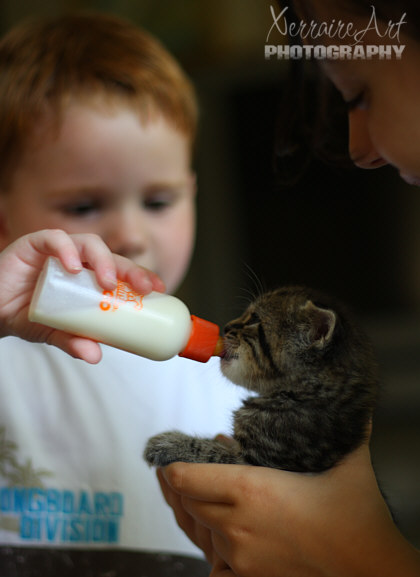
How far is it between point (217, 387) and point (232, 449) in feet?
1.13

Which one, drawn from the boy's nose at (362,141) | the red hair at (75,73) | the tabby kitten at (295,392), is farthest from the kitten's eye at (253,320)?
the red hair at (75,73)

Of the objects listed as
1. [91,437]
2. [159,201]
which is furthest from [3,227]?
[91,437]

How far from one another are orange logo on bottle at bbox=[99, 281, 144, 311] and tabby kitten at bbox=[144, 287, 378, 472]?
0.14 metres

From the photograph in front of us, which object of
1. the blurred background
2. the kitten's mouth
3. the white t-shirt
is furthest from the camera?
the blurred background

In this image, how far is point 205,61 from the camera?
6.35ft

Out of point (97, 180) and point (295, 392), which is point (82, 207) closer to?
point (97, 180)

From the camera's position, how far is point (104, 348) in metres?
1.12

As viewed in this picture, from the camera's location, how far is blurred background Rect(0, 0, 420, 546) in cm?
184

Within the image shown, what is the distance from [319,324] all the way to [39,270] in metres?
0.32

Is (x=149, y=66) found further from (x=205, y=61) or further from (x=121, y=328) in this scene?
(x=205, y=61)

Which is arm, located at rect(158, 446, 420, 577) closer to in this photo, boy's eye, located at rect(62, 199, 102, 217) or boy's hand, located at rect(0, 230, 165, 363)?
boy's hand, located at rect(0, 230, 165, 363)

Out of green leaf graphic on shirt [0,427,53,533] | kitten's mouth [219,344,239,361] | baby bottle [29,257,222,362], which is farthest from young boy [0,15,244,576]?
baby bottle [29,257,222,362]

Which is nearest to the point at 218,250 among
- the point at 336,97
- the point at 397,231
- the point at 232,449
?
the point at 397,231

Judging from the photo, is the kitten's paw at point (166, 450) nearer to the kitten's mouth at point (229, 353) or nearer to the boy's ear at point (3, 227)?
the kitten's mouth at point (229, 353)
